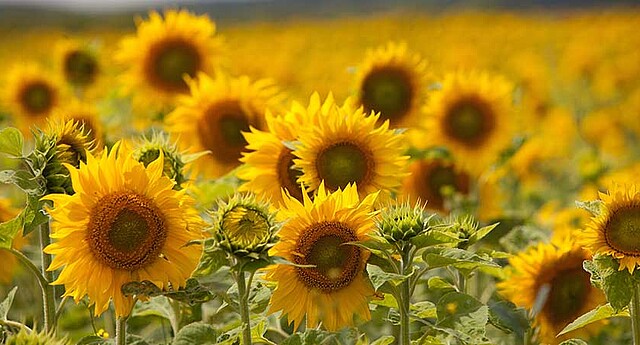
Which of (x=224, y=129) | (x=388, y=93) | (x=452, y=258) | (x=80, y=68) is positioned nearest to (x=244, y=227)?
(x=452, y=258)

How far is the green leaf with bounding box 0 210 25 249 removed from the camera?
1669 mm

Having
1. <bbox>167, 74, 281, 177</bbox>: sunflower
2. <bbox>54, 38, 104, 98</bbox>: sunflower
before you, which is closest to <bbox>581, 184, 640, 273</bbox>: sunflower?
<bbox>167, 74, 281, 177</bbox>: sunflower

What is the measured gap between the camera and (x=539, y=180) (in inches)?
202

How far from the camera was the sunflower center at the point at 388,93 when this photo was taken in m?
2.78

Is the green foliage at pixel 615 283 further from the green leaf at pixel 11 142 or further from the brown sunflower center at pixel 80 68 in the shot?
the brown sunflower center at pixel 80 68

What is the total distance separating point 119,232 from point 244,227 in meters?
0.24

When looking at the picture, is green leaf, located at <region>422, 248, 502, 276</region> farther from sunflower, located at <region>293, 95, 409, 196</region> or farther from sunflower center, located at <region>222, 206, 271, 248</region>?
sunflower, located at <region>293, 95, 409, 196</region>

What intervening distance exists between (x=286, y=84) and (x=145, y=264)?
5.66 m

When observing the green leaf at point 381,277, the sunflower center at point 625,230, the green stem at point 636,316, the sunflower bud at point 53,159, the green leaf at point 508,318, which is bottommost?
the green leaf at point 508,318

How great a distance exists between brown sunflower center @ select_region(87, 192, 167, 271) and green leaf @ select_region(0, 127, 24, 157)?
20 centimetres

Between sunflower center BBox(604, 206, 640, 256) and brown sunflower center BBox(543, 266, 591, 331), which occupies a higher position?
sunflower center BBox(604, 206, 640, 256)

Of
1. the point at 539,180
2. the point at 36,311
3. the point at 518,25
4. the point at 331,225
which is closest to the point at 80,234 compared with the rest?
the point at 331,225

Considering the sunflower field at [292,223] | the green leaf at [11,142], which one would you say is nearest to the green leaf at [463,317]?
the sunflower field at [292,223]

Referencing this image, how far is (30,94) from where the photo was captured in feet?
12.4
